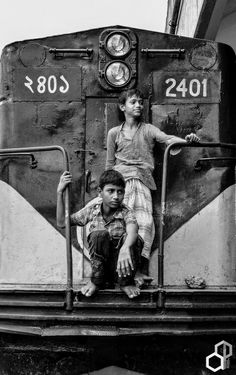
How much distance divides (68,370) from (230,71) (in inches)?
117

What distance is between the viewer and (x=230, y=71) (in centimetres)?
645

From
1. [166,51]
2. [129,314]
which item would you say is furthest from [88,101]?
[129,314]

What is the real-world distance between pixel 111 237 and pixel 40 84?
1800mm

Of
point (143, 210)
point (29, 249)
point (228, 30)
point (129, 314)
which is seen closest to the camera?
point (129, 314)

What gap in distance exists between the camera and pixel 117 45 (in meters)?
6.35

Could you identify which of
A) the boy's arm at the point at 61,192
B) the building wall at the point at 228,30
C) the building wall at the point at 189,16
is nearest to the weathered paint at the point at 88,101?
the boy's arm at the point at 61,192

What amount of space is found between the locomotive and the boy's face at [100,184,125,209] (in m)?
0.88

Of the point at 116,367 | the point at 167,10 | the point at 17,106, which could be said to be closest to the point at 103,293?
the point at 116,367

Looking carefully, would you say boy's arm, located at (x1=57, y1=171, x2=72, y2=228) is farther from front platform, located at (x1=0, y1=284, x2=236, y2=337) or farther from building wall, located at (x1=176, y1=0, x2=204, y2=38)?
building wall, located at (x1=176, y1=0, x2=204, y2=38)

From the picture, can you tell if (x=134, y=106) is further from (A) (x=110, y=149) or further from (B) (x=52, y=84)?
(B) (x=52, y=84)

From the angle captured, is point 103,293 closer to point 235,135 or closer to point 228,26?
point 235,135
